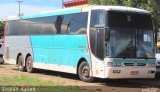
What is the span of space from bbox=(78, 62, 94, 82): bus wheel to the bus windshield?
1.90 metres

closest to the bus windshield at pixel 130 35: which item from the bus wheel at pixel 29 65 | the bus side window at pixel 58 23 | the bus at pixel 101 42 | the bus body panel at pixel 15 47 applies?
the bus at pixel 101 42

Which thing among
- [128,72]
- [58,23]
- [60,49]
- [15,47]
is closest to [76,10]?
[58,23]

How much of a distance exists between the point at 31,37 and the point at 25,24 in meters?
Answer: 1.50

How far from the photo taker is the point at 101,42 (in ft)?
59.4

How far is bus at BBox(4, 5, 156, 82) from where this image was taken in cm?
1789

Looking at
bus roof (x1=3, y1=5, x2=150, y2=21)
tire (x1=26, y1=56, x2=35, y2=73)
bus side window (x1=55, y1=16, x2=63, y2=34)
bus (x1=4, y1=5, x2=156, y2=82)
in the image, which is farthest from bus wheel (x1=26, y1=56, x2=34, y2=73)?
bus side window (x1=55, y1=16, x2=63, y2=34)

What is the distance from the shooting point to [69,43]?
20781mm

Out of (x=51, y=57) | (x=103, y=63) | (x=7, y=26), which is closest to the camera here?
(x=103, y=63)

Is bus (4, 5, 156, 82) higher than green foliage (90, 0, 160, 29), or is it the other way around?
green foliage (90, 0, 160, 29)

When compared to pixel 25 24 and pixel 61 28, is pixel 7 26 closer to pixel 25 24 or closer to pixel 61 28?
pixel 25 24

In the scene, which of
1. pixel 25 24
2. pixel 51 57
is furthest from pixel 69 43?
pixel 25 24

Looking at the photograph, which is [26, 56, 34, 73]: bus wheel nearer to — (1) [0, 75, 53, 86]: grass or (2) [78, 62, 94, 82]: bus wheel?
(2) [78, 62, 94, 82]: bus wheel

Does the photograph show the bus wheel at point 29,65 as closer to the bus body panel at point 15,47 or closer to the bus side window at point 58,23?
the bus body panel at point 15,47

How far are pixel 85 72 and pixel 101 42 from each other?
206 centimetres
